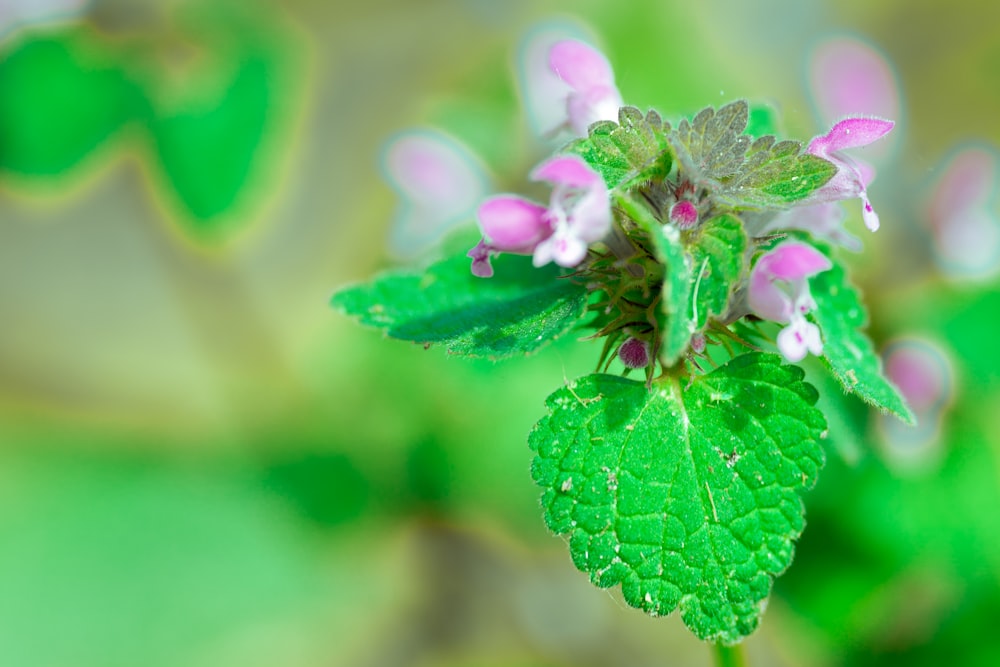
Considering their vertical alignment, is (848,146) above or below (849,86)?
below

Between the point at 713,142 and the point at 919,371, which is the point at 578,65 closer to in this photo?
the point at 713,142

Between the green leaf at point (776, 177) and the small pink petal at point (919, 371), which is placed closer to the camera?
the green leaf at point (776, 177)

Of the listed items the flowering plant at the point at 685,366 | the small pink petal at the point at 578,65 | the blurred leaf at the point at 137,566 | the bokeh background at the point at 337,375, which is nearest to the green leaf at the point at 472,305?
the flowering plant at the point at 685,366

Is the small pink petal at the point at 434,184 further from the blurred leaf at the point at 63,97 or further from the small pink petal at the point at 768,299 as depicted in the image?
the small pink petal at the point at 768,299

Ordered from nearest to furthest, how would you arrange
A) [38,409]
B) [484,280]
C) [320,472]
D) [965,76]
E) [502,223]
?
[502,223], [484,280], [320,472], [38,409], [965,76]

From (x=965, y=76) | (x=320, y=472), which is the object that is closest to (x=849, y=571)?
(x=320, y=472)

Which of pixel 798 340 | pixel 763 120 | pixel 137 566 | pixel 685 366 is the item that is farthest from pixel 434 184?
pixel 137 566

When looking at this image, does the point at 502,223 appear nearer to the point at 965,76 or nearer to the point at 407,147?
the point at 407,147

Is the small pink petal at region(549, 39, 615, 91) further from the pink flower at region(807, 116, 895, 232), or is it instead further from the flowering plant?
the pink flower at region(807, 116, 895, 232)
